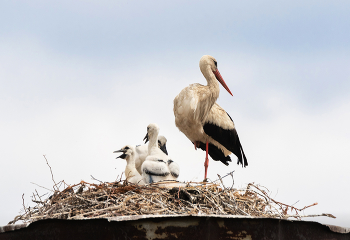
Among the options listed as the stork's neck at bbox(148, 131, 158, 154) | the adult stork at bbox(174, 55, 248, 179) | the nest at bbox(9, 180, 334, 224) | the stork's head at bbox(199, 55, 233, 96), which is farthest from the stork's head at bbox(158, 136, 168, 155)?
the nest at bbox(9, 180, 334, 224)

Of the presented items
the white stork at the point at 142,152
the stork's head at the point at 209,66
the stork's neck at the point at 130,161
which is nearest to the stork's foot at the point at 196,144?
the white stork at the point at 142,152

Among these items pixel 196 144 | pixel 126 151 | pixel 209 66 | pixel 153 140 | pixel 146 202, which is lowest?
pixel 146 202

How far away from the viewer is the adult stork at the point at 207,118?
5527mm

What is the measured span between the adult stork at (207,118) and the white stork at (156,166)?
2.10 ft

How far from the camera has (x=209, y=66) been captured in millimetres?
5777

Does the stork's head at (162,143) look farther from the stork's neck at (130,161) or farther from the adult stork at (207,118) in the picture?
the stork's neck at (130,161)

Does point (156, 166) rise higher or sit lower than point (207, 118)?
lower

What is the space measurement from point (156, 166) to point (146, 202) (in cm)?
135

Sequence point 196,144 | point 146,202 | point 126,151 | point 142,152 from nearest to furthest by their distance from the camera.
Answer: point 146,202 → point 126,151 → point 142,152 → point 196,144

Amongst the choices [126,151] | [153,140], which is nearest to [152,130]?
[153,140]

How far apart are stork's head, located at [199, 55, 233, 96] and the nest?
2.52 m

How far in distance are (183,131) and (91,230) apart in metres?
3.51

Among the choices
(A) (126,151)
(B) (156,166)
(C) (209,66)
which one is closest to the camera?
(B) (156,166)

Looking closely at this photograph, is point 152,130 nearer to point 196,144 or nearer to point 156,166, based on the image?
point 156,166
